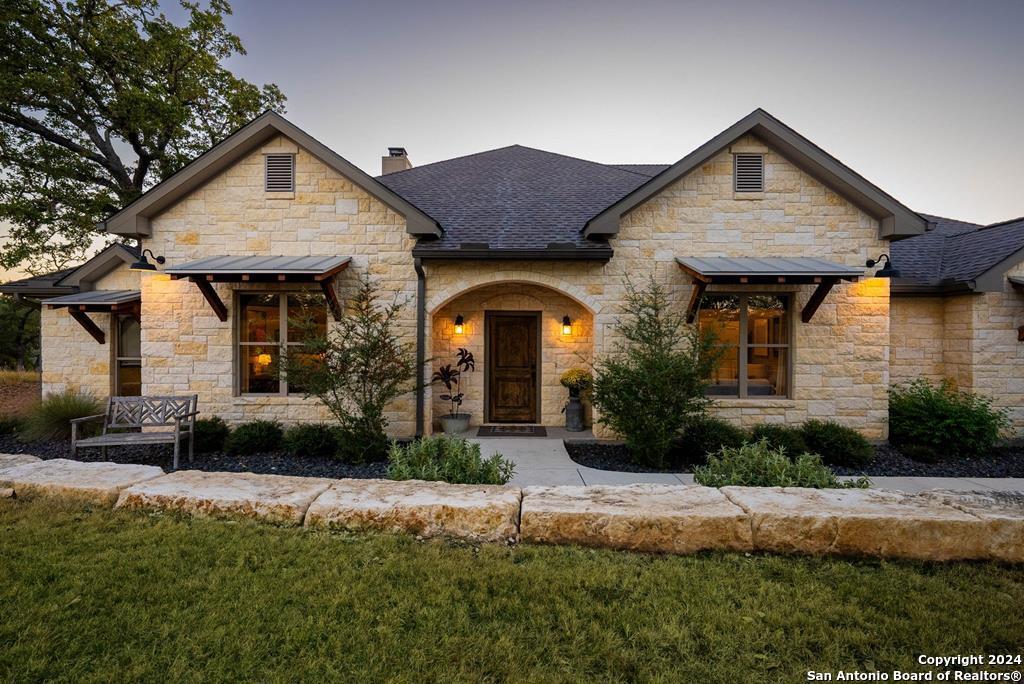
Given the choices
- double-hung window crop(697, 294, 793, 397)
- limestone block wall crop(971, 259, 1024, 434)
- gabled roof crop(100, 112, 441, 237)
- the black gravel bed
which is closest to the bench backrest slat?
the black gravel bed

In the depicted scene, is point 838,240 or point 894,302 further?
point 894,302

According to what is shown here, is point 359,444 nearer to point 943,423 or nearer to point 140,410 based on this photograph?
point 140,410

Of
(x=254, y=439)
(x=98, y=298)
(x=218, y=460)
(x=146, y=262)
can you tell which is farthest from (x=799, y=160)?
(x=98, y=298)

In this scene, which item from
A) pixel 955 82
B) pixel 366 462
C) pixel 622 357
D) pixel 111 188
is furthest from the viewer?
pixel 111 188

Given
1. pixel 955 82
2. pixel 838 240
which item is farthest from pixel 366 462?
pixel 955 82

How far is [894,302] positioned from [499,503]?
9360mm

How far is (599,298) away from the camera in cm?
769

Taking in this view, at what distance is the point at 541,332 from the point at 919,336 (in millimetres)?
7430

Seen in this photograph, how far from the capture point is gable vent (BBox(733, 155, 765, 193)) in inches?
303

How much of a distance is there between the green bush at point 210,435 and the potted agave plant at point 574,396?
6080 millimetres

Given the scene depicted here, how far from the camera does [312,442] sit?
6754 mm

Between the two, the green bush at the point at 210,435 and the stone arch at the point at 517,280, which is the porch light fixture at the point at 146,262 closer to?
the green bush at the point at 210,435

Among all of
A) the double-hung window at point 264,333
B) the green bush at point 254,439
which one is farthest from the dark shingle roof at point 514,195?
the green bush at point 254,439

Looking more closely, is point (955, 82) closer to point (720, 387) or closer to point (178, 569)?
point (720, 387)
